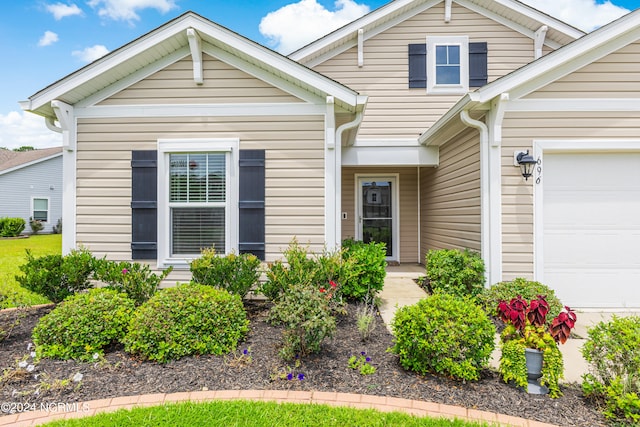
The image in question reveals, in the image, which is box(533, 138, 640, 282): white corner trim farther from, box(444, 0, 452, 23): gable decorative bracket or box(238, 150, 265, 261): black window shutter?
box(444, 0, 452, 23): gable decorative bracket

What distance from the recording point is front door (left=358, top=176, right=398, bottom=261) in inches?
358

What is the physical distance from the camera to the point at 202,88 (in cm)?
544

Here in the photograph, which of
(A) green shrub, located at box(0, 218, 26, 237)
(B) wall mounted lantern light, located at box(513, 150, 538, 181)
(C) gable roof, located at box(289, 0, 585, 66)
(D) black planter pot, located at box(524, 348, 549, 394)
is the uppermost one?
(C) gable roof, located at box(289, 0, 585, 66)

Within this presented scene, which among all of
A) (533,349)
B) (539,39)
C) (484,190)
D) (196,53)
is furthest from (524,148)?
(196,53)

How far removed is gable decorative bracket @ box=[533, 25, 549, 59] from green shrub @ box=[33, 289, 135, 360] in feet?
31.8

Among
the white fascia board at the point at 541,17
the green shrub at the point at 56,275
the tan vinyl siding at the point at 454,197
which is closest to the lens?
the green shrub at the point at 56,275

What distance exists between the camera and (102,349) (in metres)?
3.54

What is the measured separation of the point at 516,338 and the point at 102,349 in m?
3.92

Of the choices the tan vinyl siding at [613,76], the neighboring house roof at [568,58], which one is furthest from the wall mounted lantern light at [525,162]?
the tan vinyl siding at [613,76]

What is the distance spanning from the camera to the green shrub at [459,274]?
531 centimetres

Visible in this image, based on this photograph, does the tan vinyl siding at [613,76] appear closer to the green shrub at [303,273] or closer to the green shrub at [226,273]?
the green shrub at [303,273]

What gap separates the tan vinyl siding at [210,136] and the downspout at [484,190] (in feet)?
7.71

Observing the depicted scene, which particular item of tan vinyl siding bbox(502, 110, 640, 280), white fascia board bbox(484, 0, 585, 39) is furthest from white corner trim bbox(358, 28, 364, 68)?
tan vinyl siding bbox(502, 110, 640, 280)

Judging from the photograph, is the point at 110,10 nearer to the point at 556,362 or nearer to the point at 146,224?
the point at 146,224
